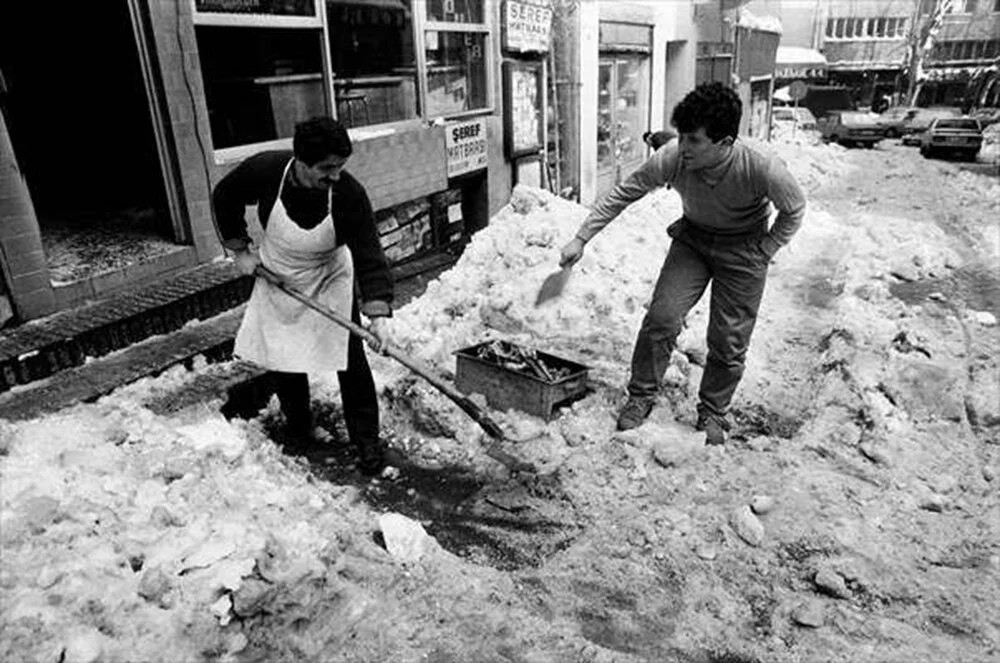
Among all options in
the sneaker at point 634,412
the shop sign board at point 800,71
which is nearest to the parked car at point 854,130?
the shop sign board at point 800,71

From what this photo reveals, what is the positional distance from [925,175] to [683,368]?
15.6m

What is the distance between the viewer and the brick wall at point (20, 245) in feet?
13.5

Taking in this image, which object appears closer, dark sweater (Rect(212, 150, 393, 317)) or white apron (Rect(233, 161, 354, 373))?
dark sweater (Rect(212, 150, 393, 317))

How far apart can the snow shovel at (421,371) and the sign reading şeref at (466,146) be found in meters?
4.45

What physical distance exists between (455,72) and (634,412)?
534 cm

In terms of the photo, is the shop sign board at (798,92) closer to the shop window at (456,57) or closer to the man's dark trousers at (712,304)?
the shop window at (456,57)

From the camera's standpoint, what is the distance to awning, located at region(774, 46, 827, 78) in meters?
38.5

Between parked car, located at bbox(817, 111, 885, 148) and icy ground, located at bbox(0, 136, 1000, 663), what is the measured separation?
2250cm

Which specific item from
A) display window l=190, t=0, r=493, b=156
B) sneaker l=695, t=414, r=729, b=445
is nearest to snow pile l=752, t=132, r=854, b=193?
display window l=190, t=0, r=493, b=156

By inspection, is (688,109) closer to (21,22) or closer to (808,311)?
(808,311)

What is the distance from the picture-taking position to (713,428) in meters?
4.12

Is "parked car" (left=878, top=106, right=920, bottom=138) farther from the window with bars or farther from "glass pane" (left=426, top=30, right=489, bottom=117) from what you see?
"glass pane" (left=426, top=30, right=489, bottom=117)

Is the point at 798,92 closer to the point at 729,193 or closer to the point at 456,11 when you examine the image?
the point at 456,11

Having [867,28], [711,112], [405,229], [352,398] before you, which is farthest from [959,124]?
[867,28]
